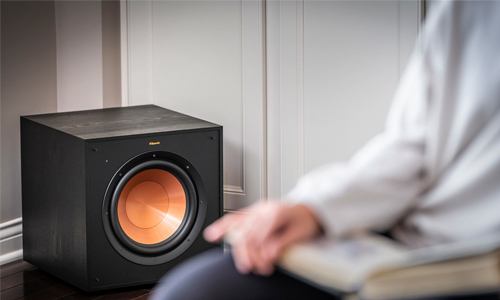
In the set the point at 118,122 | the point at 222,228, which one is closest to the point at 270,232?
the point at 222,228

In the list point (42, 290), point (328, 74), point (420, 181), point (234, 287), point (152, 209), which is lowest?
point (42, 290)

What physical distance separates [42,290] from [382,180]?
1565 millimetres

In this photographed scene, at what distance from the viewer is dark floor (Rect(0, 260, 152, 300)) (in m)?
1.78

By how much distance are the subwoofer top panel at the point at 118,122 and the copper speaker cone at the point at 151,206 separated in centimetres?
15

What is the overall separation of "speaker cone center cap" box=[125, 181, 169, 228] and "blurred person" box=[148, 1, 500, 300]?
123 cm

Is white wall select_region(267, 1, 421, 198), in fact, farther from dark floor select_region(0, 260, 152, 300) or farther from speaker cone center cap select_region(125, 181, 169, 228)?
dark floor select_region(0, 260, 152, 300)

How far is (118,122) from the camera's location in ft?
6.26

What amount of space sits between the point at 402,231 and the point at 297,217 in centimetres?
13

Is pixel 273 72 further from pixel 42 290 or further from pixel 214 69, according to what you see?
pixel 42 290

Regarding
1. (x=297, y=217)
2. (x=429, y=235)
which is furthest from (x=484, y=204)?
(x=297, y=217)

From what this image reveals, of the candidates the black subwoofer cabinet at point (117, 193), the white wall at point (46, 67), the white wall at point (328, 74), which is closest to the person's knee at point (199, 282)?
the black subwoofer cabinet at point (117, 193)

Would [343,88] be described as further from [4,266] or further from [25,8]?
[4,266]

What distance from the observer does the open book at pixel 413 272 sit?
435mm

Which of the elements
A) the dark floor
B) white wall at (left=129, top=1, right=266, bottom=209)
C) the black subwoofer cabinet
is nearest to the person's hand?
the black subwoofer cabinet
